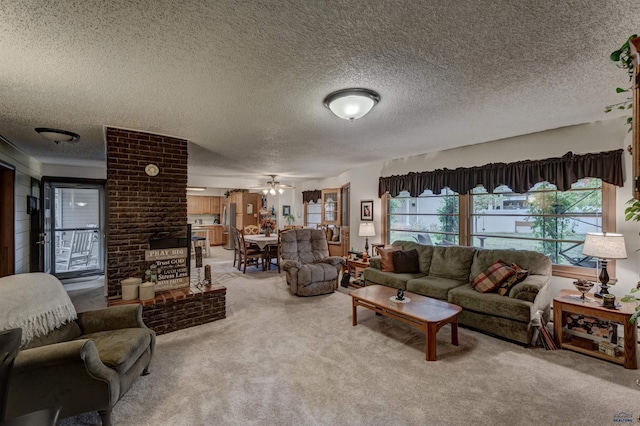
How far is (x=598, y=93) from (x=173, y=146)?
4530mm

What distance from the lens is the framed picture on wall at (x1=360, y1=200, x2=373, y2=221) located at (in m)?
5.95

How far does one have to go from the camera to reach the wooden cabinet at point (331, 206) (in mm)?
7648

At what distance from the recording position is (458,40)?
5.47 feet

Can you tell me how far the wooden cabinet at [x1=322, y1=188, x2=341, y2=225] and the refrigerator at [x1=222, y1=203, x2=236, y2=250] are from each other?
3433 mm

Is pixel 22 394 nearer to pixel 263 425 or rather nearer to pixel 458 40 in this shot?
pixel 263 425

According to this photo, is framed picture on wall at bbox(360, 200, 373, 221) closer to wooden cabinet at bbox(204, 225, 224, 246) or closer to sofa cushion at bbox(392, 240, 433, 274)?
sofa cushion at bbox(392, 240, 433, 274)

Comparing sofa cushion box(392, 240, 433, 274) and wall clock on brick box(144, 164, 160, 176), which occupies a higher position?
wall clock on brick box(144, 164, 160, 176)

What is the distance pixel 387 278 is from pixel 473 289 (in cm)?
114

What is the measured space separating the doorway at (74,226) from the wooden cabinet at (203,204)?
4.25 meters

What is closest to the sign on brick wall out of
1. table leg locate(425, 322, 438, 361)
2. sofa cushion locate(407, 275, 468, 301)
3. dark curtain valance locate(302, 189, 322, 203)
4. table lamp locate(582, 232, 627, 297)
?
table leg locate(425, 322, 438, 361)

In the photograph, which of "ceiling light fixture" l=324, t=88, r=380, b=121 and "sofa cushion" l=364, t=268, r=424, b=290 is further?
"sofa cushion" l=364, t=268, r=424, b=290

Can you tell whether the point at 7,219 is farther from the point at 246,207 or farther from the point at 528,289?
the point at 528,289

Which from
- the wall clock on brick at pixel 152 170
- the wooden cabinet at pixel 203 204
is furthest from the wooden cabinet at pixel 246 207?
the wall clock on brick at pixel 152 170

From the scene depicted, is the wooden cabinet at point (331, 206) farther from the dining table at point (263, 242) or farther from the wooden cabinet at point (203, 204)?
the wooden cabinet at point (203, 204)
